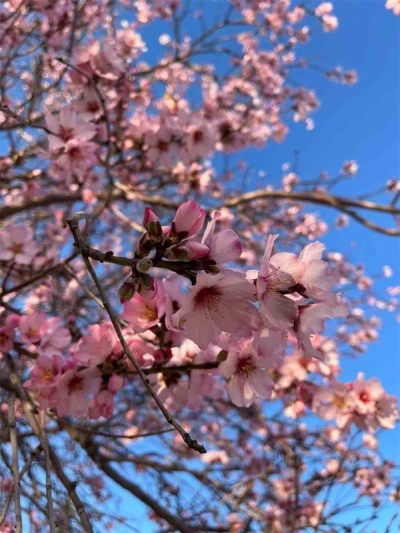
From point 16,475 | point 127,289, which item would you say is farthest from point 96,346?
point 127,289

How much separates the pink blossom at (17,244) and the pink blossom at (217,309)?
148 cm

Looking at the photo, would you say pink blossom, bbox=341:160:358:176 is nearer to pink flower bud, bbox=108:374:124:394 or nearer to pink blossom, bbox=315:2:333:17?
pink blossom, bbox=315:2:333:17

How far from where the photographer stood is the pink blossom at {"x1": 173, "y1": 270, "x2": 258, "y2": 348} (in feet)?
3.07

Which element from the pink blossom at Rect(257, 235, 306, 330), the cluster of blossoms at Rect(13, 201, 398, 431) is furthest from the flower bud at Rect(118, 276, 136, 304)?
the pink blossom at Rect(257, 235, 306, 330)

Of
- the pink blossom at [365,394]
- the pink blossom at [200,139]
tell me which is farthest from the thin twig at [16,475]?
the pink blossom at [200,139]

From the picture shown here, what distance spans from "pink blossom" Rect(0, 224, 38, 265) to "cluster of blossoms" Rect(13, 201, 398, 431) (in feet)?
2.20

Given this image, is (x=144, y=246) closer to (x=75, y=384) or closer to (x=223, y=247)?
(x=223, y=247)

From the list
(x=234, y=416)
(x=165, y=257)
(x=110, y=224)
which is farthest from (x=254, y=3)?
(x=165, y=257)

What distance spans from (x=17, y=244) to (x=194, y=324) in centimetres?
162

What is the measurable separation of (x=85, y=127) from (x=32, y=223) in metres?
2.25

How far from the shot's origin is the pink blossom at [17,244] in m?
2.32

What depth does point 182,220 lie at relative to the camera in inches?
37.5

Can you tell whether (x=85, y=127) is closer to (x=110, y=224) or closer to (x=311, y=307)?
(x=311, y=307)

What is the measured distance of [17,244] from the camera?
2393 mm
